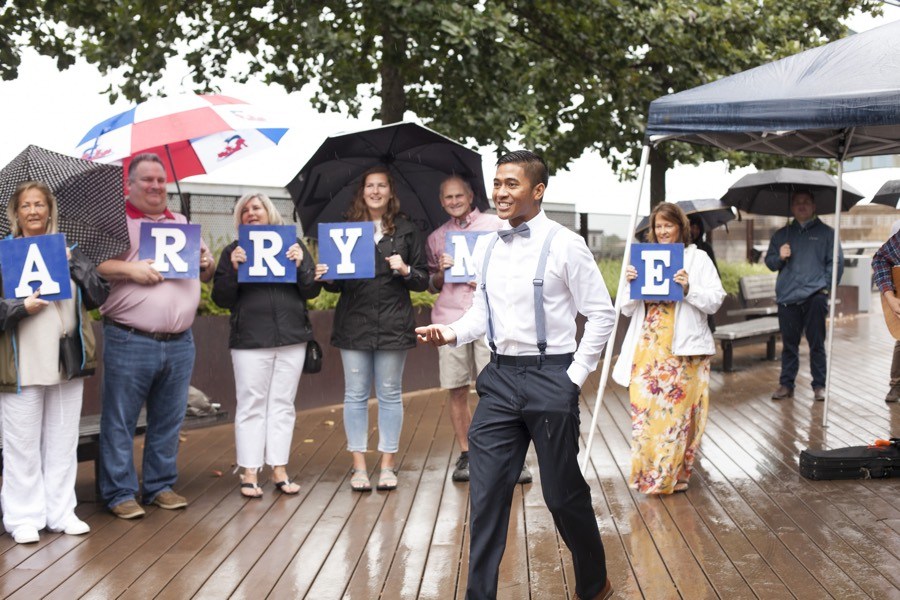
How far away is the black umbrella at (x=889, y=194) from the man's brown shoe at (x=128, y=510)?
793 cm

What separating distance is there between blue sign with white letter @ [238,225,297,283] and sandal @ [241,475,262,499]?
131 cm

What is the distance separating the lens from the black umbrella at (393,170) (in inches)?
272

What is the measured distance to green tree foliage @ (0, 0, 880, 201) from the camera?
10.9 m

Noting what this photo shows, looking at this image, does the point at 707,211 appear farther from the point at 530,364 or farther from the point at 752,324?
the point at 530,364

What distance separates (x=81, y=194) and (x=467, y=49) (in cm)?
548

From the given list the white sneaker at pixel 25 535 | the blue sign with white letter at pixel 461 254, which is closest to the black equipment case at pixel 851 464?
the blue sign with white letter at pixel 461 254

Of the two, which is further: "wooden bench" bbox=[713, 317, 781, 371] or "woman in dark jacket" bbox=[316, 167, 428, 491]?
"wooden bench" bbox=[713, 317, 781, 371]

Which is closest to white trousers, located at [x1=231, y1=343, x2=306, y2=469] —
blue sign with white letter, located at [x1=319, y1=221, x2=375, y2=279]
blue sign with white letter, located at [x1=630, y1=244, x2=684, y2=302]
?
blue sign with white letter, located at [x1=319, y1=221, x2=375, y2=279]

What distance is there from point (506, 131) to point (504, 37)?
144cm

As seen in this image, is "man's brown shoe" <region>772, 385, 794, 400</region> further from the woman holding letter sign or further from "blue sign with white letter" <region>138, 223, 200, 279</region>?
the woman holding letter sign

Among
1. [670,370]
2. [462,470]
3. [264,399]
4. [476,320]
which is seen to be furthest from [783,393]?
[476,320]

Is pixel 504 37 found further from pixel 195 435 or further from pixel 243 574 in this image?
pixel 243 574

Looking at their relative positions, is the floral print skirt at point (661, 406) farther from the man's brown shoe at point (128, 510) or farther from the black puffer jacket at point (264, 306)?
the man's brown shoe at point (128, 510)

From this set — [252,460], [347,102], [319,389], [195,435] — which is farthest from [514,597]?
[347,102]
